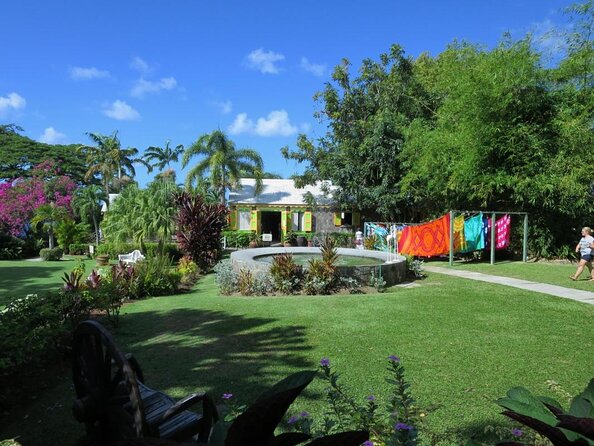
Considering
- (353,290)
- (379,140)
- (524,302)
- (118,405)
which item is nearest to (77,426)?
(118,405)

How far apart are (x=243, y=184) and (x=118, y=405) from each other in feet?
104

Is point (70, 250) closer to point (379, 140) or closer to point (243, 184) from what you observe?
point (243, 184)

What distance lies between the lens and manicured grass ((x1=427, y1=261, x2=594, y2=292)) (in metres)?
10.4

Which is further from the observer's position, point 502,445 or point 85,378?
point 85,378

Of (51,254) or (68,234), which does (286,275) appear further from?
(68,234)

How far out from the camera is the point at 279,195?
1220 inches

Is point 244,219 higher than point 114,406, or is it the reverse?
point 244,219

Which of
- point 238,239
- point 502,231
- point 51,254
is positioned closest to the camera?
point 502,231

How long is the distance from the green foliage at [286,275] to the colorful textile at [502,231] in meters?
9.07

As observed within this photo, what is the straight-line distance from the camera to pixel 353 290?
32.5 ft

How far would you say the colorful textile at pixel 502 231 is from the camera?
615 inches

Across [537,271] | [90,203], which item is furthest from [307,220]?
[537,271]

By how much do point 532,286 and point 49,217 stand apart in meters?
25.6

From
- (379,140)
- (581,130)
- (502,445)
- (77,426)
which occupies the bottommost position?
(77,426)
